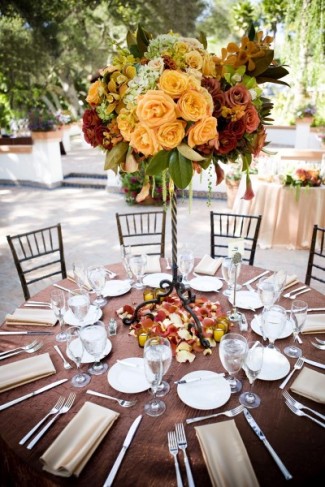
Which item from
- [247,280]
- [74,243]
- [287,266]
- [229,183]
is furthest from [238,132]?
[229,183]

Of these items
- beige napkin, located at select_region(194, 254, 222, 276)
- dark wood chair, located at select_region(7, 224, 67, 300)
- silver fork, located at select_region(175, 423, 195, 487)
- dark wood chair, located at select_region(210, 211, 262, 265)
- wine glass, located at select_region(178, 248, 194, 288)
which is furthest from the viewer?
dark wood chair, located at select_region(210, 211, 262, 265)

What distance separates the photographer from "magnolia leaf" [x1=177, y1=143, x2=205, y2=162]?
4.13 feet

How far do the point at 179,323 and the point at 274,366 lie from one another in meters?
0.43

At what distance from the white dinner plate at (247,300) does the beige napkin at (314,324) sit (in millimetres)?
245

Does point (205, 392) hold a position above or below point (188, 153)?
below

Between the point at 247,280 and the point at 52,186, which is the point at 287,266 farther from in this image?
the point at 52,186

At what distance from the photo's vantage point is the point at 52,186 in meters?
8.30

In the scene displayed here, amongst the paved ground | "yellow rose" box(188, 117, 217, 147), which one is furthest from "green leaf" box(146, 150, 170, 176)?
the paved ground

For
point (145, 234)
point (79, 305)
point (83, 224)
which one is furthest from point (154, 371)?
point (83, 224)

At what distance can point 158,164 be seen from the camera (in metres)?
1.29

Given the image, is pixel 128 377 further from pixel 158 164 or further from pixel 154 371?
pixel 158 164

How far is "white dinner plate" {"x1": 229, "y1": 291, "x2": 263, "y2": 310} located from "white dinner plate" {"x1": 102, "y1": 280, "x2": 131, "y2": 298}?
23.1 inches

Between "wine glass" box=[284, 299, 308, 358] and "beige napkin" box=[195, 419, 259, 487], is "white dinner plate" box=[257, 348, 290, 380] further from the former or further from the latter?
"beige napkin" box=[195, 419, 259, 487]

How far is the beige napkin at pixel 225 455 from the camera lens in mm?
1021
